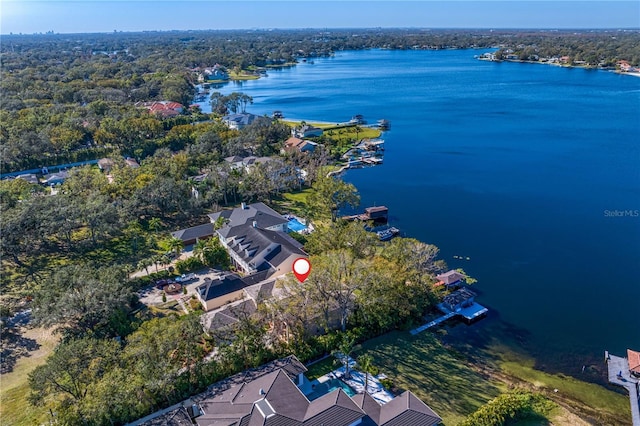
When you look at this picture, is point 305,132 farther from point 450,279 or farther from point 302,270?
point 302,270

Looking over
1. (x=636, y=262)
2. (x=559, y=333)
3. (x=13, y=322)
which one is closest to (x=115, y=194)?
(x=13, y=322)

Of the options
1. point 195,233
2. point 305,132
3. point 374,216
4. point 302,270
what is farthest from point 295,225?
point 305,132

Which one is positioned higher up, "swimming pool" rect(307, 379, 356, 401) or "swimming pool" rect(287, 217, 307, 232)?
"swimming pool" rect(287, 217, 307, 232)

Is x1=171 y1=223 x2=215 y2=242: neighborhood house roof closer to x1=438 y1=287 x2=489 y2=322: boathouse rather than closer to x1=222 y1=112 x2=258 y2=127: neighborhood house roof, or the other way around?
x1=438 y1=287 x2=489 y2=322: boathouse

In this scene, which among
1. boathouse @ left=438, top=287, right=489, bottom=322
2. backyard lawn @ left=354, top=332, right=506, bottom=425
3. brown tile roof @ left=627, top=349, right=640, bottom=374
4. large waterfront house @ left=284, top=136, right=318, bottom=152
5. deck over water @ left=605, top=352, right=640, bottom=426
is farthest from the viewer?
large waterfront house @ left=284, top=136, right=318, bottom=152

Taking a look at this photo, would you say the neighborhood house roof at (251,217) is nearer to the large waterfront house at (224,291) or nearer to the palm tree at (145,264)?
the large waterfront house at (224,291)

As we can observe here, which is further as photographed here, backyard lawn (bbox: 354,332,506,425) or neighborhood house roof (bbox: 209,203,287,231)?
neighborhood house roof (bbox: 209,203,287,231)

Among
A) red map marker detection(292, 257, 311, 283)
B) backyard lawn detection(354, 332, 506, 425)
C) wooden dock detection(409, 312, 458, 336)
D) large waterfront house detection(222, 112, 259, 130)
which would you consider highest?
large waterfront house detection(222, 112, 259, 130)

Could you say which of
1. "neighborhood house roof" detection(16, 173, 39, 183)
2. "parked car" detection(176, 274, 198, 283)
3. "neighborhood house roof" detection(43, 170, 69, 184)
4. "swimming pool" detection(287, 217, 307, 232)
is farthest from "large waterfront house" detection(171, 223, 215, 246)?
"neighborhood house roof" detection(16, 173, 39, 183)
